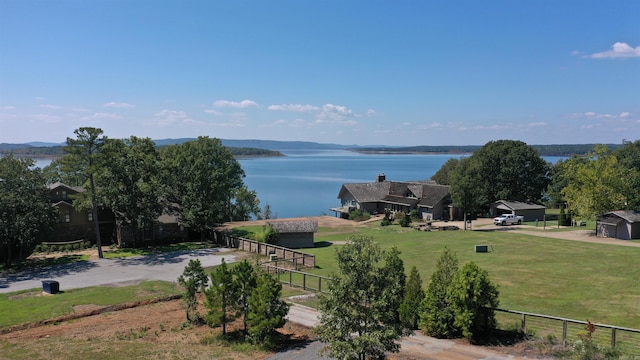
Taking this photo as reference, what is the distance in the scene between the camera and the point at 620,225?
39656mm

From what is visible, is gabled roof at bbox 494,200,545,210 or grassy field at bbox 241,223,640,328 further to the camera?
gabled roof at bbox 494,200,545,210

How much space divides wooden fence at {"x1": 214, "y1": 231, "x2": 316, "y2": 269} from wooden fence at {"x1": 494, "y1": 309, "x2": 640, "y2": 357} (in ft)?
53.8

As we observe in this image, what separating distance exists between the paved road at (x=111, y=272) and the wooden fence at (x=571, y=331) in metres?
21.9

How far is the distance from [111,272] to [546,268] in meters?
29.8

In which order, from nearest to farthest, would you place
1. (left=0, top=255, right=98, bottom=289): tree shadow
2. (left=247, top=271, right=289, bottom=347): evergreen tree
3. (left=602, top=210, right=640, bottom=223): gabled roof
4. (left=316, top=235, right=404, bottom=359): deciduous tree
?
(left=316, top=235, right=404, bottom=359): deciduous tree → (left=247, top=271, right=289, bottom=347): evergreen tree → (left=0, top=255, right=98, bottom=289): tree shadow → (left=602, top=210, right=640, bottom=223): gabled roof

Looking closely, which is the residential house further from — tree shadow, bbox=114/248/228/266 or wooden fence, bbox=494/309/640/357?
wooden fence, bbox=494/309/640/357

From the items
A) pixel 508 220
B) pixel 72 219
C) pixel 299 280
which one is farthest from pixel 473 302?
pixel 508 220

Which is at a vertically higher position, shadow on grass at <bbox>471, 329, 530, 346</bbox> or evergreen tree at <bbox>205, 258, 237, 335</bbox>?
evergreen tree at <bbox>205, 258, 237, 335</bbox>

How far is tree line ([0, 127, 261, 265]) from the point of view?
35062 millimetres

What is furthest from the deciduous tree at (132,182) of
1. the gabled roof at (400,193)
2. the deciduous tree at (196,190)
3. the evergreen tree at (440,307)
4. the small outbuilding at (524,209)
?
the small outbuilding at (524,209)

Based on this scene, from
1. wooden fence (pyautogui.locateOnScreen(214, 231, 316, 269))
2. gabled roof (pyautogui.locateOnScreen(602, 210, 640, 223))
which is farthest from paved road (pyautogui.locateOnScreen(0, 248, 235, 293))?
gabled roof (pyautogui.locateOnScreen(602, 210, 640, 223))

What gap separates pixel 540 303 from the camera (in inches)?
832

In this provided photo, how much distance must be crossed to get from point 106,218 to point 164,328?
28.4 m

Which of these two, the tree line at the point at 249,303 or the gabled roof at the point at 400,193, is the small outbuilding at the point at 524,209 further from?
the tree line at the point at 249,303
